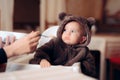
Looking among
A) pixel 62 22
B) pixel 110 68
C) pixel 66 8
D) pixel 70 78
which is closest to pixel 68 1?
pixel 66 8

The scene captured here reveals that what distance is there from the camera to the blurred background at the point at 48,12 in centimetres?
171

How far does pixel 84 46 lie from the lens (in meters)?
0.88

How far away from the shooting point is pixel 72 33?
873 mm

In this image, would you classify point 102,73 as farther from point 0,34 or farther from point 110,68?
point 0,34

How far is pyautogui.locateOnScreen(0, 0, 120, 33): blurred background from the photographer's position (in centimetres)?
171

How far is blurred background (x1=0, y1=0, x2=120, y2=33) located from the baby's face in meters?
0.92

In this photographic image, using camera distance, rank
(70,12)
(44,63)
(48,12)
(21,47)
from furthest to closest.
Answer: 1. (70,12)
2. (48,12)
3. (44,63)
4. (21,47)

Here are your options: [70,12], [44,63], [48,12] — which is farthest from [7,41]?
[70,12]

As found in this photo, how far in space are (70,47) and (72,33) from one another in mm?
55

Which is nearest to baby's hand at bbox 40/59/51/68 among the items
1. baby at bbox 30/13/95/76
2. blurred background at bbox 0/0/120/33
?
baby at bbox 30/13/95/76

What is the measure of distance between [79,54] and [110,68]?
1.03 metres

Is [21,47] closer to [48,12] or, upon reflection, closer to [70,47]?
[70,47]

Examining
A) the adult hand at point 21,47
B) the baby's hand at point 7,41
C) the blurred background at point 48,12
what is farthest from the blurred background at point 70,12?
the adult hand at point 21,47

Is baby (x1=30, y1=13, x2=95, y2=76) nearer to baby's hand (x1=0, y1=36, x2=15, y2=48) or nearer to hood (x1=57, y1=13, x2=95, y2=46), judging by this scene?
hood (x1=57, y1=13, x2=95, y2=46)
